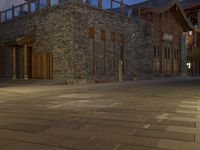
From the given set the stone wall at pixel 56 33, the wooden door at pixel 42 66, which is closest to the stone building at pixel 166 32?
the stone wall at pixel 56 33

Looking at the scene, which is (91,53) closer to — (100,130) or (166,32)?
(166,32)

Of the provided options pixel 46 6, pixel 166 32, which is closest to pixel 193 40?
pixel 166 32

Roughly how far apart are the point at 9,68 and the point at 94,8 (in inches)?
407

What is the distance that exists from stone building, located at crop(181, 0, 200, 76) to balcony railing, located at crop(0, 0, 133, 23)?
18073 mm

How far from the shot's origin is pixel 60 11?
19.7 meters

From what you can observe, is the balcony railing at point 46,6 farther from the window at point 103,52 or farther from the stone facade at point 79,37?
the window at point 103,52

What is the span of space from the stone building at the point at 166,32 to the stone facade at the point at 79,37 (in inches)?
129

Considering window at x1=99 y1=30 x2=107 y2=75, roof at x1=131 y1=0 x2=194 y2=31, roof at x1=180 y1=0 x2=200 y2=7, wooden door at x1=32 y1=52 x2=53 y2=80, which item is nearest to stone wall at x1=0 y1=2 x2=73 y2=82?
wooden door at x1=32 y1=52 x2=53 y2=80

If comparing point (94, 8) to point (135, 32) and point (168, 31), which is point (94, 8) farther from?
point (168, 31)

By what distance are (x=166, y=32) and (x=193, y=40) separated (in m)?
12.0

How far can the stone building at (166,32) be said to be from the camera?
92.9 ft

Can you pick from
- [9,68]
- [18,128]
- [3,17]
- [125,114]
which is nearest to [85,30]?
[9,68]

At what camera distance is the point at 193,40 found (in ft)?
134

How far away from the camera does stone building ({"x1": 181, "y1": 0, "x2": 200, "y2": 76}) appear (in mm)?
39531
